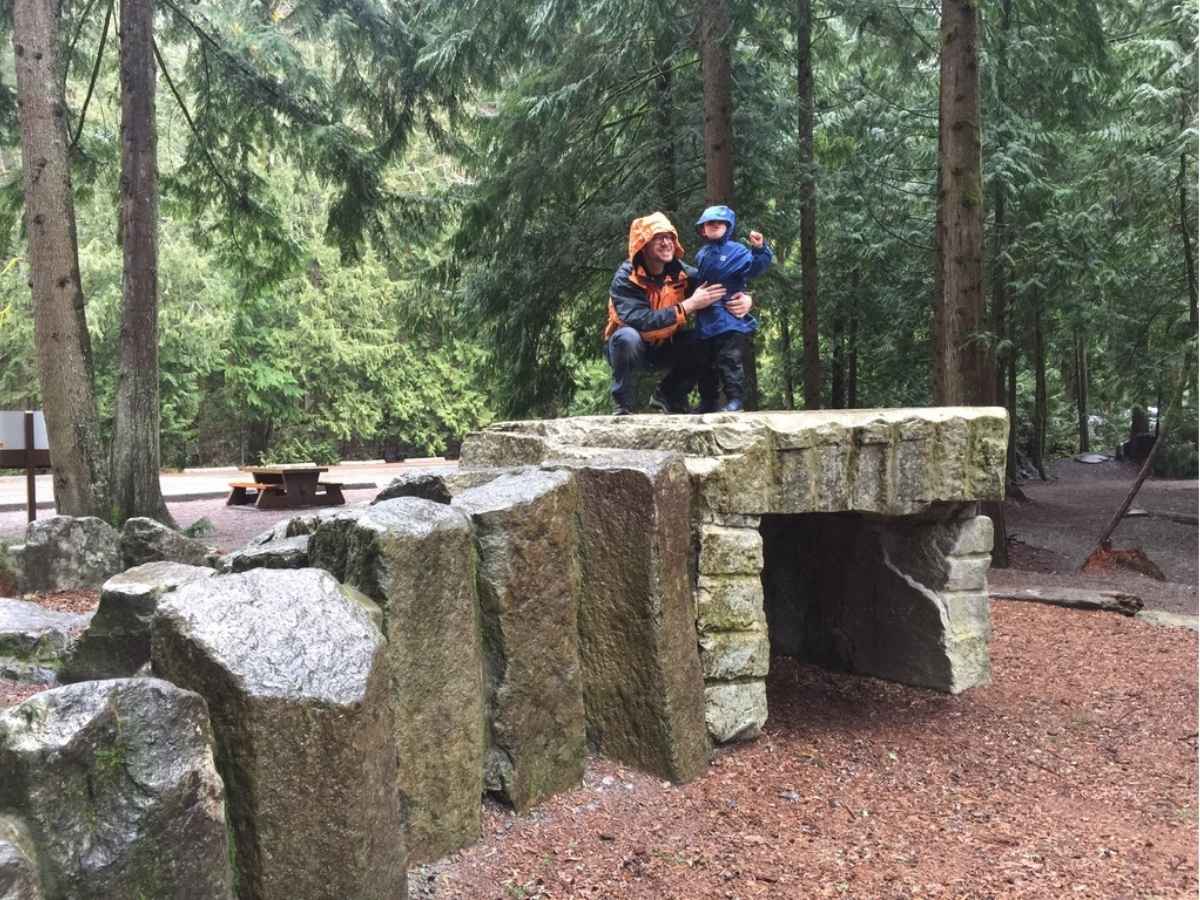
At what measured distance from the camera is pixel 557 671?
3.79m

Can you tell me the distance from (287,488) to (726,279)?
10592 millimetres

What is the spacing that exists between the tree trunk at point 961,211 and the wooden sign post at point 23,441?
7.79 m

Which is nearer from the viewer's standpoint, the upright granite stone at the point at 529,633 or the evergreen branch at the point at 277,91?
the upright granite stone at the point at 529,633

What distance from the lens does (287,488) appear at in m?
14.8

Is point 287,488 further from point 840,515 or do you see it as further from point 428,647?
point 428,647

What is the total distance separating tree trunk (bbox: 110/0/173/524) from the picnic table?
5.08m

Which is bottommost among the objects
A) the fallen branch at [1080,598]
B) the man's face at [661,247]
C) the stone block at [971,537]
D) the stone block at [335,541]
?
the fallen branch at [1080,598]

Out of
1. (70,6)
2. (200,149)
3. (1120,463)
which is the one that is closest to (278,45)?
(200,149)

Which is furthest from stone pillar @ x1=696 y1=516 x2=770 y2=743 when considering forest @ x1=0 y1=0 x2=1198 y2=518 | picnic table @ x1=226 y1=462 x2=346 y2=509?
picnic table @ x1=226 y1=462 x2=346 y2=509

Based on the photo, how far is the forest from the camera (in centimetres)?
905

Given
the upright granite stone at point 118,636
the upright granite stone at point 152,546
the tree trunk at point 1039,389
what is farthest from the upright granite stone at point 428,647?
the tree trunk at point 1039,389

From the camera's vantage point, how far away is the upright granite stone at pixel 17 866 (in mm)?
1947

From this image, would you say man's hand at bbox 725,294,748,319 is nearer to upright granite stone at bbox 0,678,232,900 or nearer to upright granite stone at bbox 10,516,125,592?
upright granite stone at bbox 0,678,232,900

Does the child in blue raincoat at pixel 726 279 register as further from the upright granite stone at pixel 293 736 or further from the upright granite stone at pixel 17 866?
the upright granite stone at pixel 17 866
